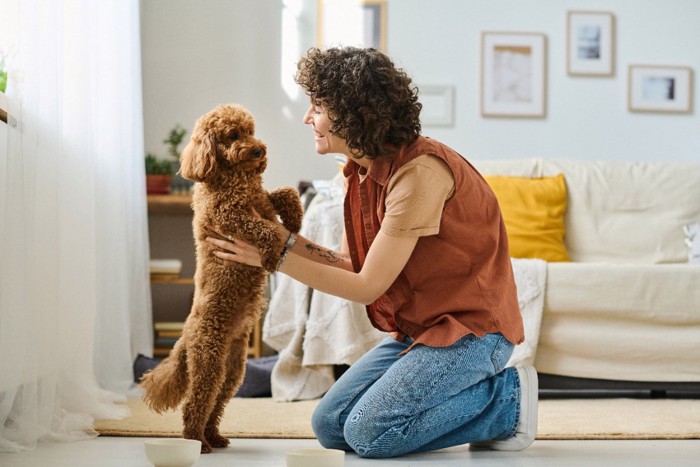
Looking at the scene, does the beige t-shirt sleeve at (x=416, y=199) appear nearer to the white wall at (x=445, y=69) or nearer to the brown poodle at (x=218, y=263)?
the brown poodle at (x=218, y=263)

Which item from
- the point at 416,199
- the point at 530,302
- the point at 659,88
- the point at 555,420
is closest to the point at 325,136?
the point at 416,199

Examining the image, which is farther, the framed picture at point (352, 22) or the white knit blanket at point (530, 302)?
the framed picture at point (352, 22)

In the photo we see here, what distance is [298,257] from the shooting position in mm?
1850

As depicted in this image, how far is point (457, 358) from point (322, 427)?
1.22 ft

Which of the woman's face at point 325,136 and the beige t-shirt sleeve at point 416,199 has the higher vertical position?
the woman's face at point 325,136

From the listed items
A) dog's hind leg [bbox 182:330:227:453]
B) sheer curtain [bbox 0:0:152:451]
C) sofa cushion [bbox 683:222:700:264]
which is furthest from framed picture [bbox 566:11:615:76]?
dog's hind leg [bbox 182:330:227:453]

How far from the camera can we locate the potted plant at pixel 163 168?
405 centimetres

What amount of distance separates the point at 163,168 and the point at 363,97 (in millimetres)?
2418

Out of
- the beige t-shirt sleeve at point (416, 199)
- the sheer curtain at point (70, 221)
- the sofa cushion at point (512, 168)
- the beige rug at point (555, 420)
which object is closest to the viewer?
the beige t-shirt sleeve at point (416, 199)

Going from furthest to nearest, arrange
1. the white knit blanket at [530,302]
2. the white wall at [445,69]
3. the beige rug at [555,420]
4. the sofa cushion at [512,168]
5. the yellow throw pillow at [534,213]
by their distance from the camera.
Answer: the white wall at [445,69] → the sofa cushion at [512,168] → the yellow throw pillow at [534,213] → the white knit blanket at [530,302] → the beige rug at [555,420]

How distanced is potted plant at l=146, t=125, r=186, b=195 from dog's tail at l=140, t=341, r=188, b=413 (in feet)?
7.18

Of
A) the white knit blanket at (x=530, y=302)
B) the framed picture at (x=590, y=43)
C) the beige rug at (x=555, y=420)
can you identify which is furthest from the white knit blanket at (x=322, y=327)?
the framed picture at (x=590, y=43)

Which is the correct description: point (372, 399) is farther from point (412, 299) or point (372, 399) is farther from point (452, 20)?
point (452, 20)

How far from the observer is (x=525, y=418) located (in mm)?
2020
